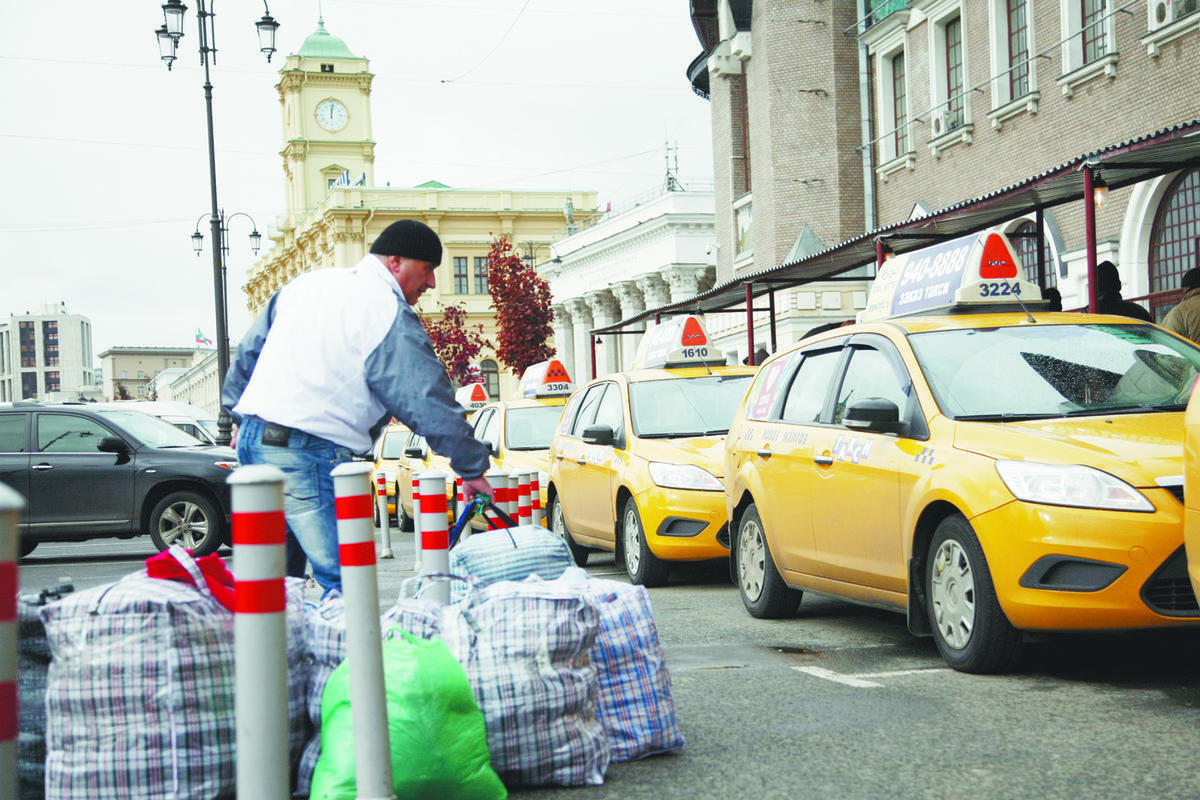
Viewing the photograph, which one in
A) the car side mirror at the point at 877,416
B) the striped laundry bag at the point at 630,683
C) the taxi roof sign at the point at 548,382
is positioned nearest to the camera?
the striped laundry bag at the point at 630,683

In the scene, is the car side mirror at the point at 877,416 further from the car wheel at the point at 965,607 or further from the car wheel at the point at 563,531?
the car wheel at the point at 563,531

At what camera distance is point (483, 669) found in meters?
4.40

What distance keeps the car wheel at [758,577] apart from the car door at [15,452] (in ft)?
30.6

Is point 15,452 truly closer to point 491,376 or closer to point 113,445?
point 113,445

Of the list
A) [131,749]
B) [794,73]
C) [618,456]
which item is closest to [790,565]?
[618,456]

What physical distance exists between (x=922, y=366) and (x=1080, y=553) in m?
1.62

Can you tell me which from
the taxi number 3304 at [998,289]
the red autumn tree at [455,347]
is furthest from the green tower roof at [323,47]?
the taxi number 3304 at [998,289]

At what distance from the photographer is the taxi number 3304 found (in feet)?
25.7

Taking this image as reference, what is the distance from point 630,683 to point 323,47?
92.6 meters

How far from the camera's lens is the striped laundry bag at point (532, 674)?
4.37m

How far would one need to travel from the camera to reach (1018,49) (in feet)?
79.3

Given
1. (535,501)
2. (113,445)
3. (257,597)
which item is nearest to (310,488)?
(257,597)

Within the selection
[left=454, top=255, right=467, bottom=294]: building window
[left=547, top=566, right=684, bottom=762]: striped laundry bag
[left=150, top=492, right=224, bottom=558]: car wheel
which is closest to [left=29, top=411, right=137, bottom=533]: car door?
[left=150, top=492, right=224, bottom=558]: car wheel

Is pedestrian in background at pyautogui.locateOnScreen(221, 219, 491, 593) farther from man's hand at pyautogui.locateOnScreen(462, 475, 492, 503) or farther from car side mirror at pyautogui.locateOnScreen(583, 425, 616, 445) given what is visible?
car side mirror at pyautogui.locateOnScreen(583, 425, 616, 445)
